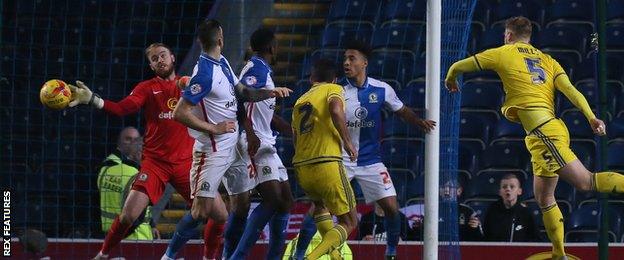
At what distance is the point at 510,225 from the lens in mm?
13758

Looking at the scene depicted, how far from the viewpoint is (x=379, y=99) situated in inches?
499

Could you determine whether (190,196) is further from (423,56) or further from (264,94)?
(423,56)

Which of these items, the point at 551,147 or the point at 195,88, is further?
the point at 551,147

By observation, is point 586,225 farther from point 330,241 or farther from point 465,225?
point 330,241

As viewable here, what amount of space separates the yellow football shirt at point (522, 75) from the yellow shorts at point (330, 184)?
1.32m

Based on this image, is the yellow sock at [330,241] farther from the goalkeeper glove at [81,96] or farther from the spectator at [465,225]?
the spectator at [465,225]

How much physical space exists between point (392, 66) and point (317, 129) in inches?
169

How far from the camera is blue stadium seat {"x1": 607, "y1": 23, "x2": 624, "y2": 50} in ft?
53.2

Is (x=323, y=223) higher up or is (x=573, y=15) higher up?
(x=573, y=15)

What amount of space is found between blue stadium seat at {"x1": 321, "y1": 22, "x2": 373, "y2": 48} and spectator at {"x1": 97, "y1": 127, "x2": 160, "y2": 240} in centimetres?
288

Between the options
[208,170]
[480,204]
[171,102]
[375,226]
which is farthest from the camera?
[480,204]

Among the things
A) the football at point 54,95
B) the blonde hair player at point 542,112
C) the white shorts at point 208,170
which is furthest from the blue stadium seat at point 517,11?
the football at point 54,95

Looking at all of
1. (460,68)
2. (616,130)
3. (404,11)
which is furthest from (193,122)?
(616,130)

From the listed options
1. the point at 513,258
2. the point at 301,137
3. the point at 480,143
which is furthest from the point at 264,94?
the point at 480,143
